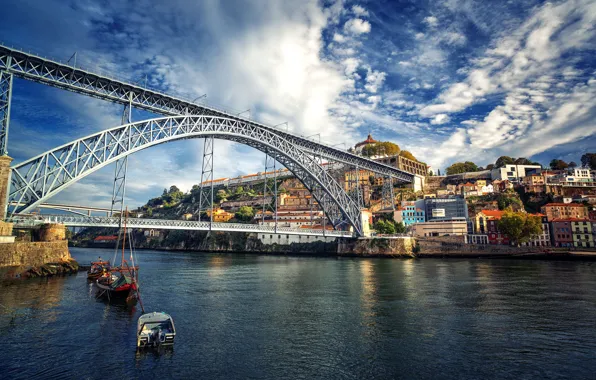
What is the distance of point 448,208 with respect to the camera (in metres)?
58.2

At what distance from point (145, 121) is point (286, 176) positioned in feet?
218

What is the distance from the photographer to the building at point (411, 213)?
193 ft

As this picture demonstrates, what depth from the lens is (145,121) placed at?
27.2m

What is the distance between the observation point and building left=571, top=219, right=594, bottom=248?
145 feet

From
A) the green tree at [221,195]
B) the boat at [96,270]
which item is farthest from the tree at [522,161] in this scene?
the boat at [96,270]

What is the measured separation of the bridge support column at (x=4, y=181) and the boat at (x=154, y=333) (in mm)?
16184

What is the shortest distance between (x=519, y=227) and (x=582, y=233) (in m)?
9.67

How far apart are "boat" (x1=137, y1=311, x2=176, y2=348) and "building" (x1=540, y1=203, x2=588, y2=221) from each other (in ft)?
184

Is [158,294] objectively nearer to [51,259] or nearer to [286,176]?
[51,259]

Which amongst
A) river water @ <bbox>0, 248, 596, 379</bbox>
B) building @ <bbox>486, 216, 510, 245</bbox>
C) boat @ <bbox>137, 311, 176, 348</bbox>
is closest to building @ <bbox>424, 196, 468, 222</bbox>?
building @ <bbox>486, 216, 510, 245</bbox>

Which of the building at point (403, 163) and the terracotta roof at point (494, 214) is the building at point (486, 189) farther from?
the building at point (403, 163)

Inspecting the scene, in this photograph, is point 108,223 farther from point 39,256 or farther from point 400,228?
point 400,228

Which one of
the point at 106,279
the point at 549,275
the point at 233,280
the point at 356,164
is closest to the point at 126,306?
the point at 106,279

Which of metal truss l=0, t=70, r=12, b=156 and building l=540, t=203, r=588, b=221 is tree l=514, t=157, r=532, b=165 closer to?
building l=540, t=203, r=588, b=221
